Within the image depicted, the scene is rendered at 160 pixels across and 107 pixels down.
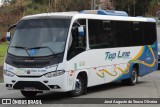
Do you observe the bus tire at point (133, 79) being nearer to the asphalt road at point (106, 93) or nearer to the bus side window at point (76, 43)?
the asphalt road at point (106, 93)

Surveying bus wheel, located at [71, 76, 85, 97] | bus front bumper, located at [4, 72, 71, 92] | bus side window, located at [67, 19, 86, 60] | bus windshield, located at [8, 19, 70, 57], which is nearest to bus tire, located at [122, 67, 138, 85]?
bus wheel, located at [71, 76, 85, 97]

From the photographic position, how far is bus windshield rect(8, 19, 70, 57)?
1455 centimetres

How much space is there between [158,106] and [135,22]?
7.78 m

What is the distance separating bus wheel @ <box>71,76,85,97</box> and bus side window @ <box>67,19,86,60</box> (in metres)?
0.88

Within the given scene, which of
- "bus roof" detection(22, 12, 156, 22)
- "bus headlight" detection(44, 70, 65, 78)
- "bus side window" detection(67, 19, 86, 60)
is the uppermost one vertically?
"bus roof" detection(22, 12, 156, 22)

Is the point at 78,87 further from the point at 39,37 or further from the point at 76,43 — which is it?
the point at 39,37

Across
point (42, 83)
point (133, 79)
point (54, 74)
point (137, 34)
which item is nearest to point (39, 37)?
point (54, 74)

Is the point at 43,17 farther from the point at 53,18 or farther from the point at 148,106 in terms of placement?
Answer: the point at 148,106

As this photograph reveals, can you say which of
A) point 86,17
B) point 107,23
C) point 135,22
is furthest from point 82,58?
point 135,22

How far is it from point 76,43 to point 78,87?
1432mm

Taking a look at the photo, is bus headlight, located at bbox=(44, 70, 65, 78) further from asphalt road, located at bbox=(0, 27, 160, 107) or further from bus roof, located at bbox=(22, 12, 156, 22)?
bus roof, located at bbox=(22, 12, 156, 22)

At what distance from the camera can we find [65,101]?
14.3 metres

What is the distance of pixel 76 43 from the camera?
50.2 ft

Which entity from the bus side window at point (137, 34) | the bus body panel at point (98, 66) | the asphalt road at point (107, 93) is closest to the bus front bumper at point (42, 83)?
the bus body panel at point (98, 66)
